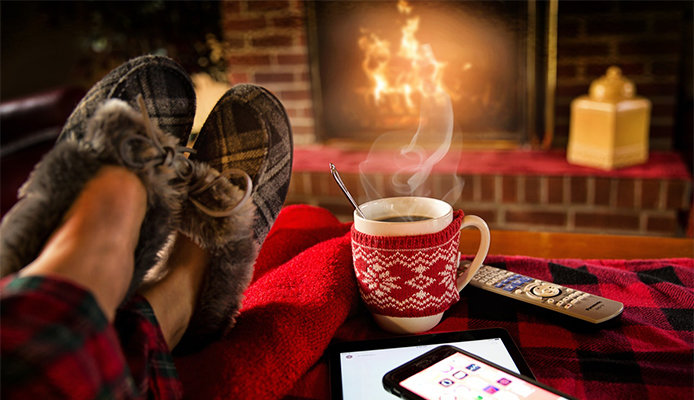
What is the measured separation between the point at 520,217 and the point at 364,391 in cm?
126

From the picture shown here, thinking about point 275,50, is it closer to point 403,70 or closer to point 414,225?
point 403,70

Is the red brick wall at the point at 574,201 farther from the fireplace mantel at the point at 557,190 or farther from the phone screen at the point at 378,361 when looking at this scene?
the phone screen at the point at 378,361

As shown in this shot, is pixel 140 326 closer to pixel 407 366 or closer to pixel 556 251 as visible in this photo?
pixel 407 366

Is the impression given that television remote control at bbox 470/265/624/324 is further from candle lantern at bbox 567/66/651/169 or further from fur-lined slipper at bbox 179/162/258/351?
candle lantern at bbox 567/66/651/169

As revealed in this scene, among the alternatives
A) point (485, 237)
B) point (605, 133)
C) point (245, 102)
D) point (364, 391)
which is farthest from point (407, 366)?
point (605, 133)

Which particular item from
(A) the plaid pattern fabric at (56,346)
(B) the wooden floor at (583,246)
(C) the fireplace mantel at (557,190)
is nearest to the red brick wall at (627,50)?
(C) the fireplace mantel at (557,190)

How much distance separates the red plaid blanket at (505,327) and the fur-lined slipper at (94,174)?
11 centimetres

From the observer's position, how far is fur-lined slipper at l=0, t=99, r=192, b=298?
349 mm

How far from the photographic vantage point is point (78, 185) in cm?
36

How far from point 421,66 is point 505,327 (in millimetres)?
1297

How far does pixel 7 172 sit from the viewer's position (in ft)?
4.61

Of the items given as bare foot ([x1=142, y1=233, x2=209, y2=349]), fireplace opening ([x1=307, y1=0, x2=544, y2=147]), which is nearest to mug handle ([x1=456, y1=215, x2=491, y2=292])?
bare foot ([x1=142, y1=233, x2=209, y2=349])

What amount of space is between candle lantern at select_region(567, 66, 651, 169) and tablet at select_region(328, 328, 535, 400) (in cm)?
110

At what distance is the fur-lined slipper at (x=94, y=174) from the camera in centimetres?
35
